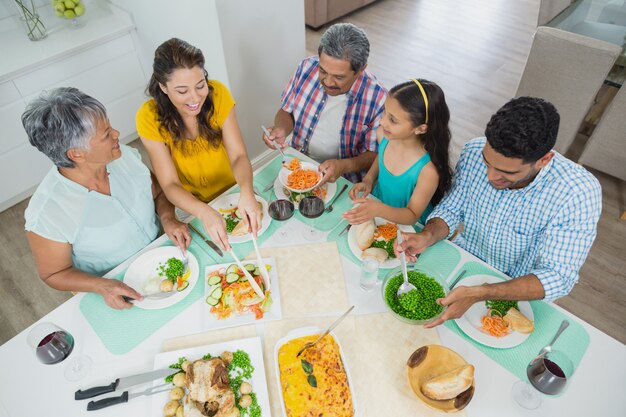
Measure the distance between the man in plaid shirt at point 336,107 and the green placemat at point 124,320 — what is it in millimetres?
901

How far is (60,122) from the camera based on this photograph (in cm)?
140

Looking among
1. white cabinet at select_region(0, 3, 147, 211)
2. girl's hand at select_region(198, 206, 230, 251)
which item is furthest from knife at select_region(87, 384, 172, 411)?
white cabinet at select_region(0, 3, 147, 211)

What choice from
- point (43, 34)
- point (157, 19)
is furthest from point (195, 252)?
point (43, 34)

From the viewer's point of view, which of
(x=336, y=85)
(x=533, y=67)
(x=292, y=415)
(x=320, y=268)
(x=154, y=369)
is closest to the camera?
(x=292, y=415)

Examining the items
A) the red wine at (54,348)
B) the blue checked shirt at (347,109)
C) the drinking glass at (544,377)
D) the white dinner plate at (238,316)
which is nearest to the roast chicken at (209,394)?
the white dinner plate at (238,316)

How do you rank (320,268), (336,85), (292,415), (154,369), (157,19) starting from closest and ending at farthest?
(292,415), (154,369), (320,268), (336,85), (157,19)

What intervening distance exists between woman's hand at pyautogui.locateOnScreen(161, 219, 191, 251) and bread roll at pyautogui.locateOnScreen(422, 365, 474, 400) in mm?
1076

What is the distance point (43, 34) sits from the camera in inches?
123

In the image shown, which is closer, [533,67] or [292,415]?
[292,415]

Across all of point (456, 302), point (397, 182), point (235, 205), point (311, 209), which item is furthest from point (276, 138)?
point (456, 302)

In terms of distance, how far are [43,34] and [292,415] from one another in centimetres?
351

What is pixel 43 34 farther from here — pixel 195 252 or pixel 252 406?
pixel 252 406

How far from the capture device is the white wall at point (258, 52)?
2.56 meters

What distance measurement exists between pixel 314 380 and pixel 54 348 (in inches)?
34.6
